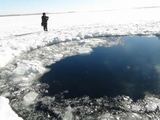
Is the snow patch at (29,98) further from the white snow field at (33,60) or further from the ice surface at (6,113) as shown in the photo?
the ice surface at (6,113)

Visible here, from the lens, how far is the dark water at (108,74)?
27.2 feet

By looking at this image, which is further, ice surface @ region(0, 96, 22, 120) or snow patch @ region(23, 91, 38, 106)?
snow patch @ region(23, 91, 38, 106)

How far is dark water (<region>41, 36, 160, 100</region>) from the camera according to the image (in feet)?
27.2

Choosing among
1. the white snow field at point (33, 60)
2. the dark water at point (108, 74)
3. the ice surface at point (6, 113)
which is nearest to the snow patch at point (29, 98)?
the white snow field at point (33, 60)

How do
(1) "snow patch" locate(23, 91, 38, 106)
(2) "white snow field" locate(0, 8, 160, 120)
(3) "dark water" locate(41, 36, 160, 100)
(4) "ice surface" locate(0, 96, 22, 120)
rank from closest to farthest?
(4) "ice surface" locate(0, 96, 22, 120)
(2) "white snow field" locate(0, 8, 160, 120)
(1) "snow patch" locate(23, 91, 38, 106)
(3) "dark water" locate(41, 36, 160, 100)

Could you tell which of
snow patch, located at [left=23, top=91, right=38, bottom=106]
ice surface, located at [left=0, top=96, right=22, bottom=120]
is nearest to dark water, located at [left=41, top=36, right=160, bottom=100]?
snow patch, located at [left=23, top=91, right=38, bottom=106]

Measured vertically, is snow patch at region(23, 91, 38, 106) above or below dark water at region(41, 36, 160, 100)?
below

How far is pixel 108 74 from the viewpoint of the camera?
9.77m

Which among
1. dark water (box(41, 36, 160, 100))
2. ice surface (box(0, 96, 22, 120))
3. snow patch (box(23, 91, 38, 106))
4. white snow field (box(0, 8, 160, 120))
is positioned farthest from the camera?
dark water (box(41, 36, 160, 100))

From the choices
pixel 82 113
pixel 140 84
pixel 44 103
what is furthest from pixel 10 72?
pixel 140 84

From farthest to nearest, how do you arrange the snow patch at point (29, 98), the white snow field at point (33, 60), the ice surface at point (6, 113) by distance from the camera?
1. the snow patch at point (29, 98)
2. the white snow field at point (33, 60)
3. the ice surface at point (6, 113)

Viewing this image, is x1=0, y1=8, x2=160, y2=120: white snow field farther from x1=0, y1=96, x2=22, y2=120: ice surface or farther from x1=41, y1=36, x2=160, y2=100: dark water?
x1=41, y1=36, x2=160, y2=100: dark water

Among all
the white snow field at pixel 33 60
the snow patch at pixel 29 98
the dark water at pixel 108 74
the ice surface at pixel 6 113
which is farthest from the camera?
the dark water at pixel 108 74

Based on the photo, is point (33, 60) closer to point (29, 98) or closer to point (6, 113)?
point (29, 98)
